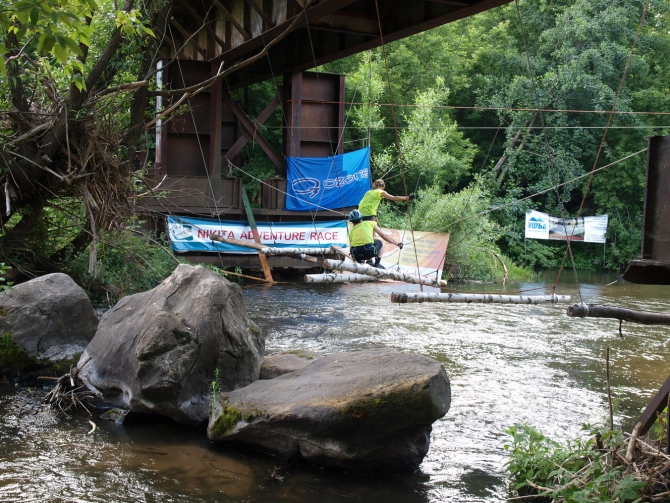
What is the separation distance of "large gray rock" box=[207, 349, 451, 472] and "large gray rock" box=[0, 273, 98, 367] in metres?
3.10

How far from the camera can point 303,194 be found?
66.8ft

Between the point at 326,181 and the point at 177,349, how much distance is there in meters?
12.9

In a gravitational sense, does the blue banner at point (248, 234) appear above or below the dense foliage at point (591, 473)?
above

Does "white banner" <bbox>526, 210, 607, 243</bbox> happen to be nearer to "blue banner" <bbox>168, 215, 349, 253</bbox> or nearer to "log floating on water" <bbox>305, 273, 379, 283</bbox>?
Answer: "blue banner" <bbox>168, 215, 349, 253</bbox>

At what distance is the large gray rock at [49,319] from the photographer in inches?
355

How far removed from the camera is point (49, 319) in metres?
9.21

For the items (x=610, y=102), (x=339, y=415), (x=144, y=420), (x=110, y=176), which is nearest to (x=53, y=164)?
(x=110, y=176)

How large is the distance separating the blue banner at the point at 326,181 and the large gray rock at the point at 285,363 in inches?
415

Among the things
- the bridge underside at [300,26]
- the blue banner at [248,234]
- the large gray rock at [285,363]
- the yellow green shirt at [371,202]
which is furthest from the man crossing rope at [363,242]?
the blue banner at [248,234]

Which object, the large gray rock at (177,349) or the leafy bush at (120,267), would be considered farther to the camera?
the leafy bush at (120,267)

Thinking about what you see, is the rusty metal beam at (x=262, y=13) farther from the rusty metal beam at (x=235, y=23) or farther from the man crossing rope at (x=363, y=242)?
the man crossing rope at (x=363, y=242)

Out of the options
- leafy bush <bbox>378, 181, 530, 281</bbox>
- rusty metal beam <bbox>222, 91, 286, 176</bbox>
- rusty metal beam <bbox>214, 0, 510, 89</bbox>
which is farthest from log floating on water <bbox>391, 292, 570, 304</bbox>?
leafy bush <bbox>378, 181, 530, 281</bbox>

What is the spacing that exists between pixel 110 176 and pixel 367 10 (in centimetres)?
722

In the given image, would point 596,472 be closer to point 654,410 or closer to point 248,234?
point 654,410
